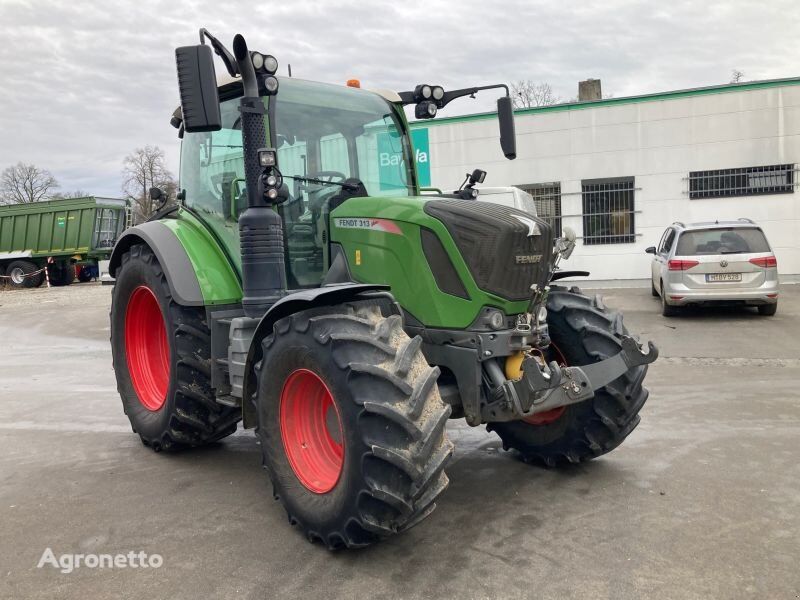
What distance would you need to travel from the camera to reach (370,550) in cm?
344

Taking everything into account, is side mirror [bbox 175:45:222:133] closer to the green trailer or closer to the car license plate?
the car license plate

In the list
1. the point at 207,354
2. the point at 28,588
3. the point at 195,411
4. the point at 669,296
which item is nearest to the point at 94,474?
the point at 195,411

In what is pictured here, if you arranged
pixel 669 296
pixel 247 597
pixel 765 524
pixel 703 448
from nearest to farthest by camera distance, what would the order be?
pixel 247 597 < pixel 765 524 < pixel 703 448 < pixel 669 296

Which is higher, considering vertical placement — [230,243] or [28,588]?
[230,243]

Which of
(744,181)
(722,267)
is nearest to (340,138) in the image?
(722,267)

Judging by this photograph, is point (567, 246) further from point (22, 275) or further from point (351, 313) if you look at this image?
point (22, 275)

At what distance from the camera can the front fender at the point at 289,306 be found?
3.42 meters

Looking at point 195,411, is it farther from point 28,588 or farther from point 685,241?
point 685,241

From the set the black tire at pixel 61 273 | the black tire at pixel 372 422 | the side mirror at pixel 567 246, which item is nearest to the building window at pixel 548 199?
the side mirror at pixel 567 246

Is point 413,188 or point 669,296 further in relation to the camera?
point 669,296

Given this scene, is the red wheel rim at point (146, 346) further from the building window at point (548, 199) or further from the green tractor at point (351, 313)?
the building window at point (548, 199)

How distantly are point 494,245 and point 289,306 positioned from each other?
43.7 inches

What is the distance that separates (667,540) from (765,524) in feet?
1.96

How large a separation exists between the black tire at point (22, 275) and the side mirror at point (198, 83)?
89.6ft
